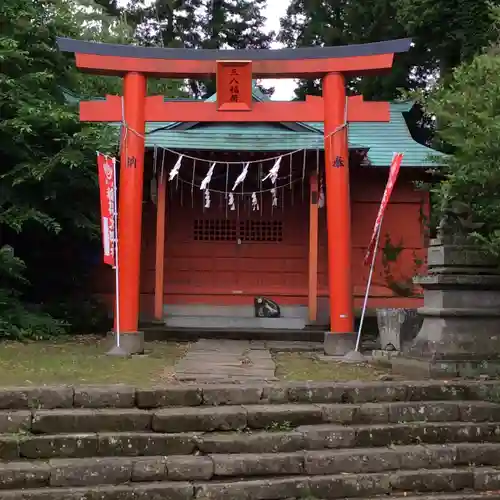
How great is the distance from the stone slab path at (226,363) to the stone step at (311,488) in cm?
152

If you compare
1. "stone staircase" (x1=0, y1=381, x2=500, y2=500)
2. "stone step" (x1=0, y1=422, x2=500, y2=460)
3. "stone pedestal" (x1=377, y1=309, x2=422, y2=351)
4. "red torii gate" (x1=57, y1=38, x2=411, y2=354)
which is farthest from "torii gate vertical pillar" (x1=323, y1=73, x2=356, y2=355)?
"stone step" (x1=0, y1=422, x2=500, y2=460)

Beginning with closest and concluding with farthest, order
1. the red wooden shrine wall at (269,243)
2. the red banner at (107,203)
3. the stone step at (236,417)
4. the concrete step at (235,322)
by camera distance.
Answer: the stone step at (236,417) → the red banner at (107,203) → the concrete step at (235,322) → the red wooden shrine wall at (269,243)

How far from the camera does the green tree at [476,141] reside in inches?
249

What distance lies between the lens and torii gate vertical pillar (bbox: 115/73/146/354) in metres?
8.85

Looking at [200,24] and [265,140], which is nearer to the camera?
[265,140]

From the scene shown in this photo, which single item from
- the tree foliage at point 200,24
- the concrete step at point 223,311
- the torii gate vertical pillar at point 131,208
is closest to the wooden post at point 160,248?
the concrete step at point 223,311

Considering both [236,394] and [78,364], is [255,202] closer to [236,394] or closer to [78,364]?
[78,364]

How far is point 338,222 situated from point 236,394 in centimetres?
406

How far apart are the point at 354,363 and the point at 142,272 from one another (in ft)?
19.9

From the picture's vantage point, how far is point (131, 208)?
9.03 meters

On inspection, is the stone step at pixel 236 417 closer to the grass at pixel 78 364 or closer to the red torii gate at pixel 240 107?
the grass at pixel 78 364

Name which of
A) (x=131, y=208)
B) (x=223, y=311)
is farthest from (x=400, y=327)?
(x=223, y=311)

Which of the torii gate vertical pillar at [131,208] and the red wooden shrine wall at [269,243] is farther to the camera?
the red wooden shrine wall at [269,243]

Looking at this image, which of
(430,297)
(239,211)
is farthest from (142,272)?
(430,297)
